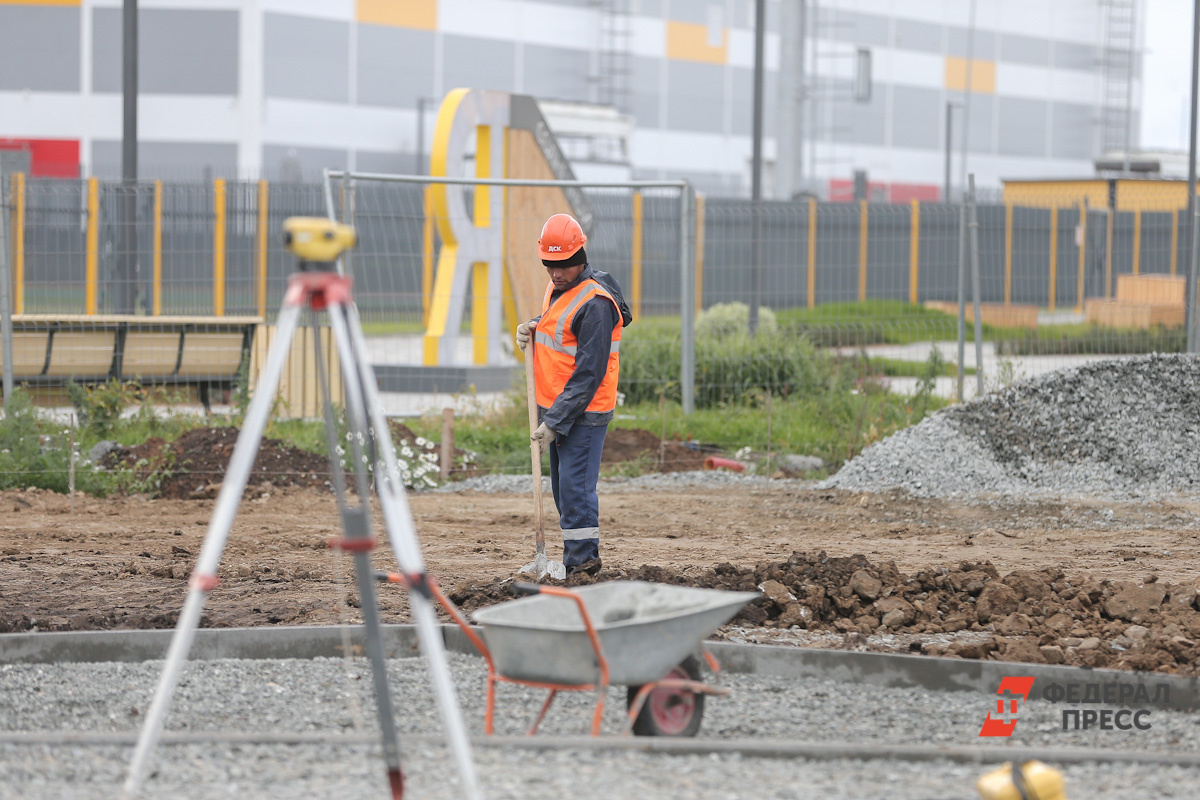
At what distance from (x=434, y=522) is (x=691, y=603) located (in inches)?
184

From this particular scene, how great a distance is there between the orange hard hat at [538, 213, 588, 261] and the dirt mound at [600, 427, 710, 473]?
4.85 m

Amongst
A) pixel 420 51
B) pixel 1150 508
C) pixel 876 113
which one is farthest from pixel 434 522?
pixel 876 113

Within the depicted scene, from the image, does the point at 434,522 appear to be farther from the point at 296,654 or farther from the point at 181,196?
the point at 181,196

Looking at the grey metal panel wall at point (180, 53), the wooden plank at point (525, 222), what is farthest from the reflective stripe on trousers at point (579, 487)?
the grey metal panel wall at point (180, 53)

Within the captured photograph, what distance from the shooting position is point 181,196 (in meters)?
19.9

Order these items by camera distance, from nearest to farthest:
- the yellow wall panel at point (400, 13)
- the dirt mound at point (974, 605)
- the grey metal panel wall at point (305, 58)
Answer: the dirt mound at point (974, 605), the grey metal panel wall at point (305, 58), the yellow wall panel at point (400, 13)

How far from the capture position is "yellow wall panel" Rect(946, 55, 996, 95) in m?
47.1

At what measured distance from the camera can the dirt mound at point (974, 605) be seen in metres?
5.31

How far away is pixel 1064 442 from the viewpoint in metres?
10.3

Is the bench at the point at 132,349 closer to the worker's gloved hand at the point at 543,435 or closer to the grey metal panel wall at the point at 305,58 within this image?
the worker's gloved hand at the point at 543,435

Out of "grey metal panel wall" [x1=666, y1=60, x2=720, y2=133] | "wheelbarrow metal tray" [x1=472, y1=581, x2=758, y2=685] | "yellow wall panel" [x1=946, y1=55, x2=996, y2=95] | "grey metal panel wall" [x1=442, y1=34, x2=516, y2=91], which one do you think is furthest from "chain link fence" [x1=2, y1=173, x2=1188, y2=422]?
"yellow wall panel" [x1=946, y1=55, x2=996, y2=95]

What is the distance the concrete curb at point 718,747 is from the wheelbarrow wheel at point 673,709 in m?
0.12

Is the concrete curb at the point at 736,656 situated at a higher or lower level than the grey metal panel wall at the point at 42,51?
lower

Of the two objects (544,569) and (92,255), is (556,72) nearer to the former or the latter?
(92,255)
